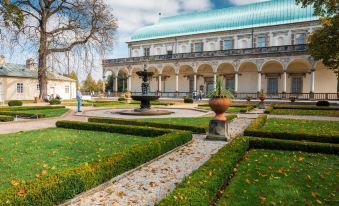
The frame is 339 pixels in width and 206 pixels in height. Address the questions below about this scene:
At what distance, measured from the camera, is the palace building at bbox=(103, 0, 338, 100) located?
117ft

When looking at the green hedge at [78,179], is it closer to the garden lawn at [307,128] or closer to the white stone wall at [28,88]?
the garden lawn at [307,128]

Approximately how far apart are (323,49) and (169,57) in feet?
85.9

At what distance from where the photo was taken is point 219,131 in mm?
9773

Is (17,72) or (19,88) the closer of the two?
(19,88)

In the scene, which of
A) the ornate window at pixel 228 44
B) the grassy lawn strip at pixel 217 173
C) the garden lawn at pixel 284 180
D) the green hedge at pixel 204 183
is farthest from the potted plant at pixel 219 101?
the ornate window at pixel 228 44

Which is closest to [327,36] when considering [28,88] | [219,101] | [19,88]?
[219,101]

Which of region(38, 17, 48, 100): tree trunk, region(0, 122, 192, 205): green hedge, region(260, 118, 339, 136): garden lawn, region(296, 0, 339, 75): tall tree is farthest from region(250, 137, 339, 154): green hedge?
region(38, 17, 48, 100): tree trunk

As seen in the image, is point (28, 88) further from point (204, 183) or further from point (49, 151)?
point (204, 183)

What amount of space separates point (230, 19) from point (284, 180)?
43.3m

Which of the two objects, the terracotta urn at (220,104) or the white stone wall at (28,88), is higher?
the white stone wall at (28,88)

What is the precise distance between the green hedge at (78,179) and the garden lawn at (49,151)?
2.07 feet

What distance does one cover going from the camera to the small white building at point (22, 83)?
36562 millimetres

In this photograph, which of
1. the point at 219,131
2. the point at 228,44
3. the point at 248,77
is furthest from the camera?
the point at 228,44

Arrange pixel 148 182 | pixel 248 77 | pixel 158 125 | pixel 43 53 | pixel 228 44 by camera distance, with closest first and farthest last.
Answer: pixel 148 182 → pixel 158 125 → pixel 43 53 → pixel 248 77 → pixel 228 44
